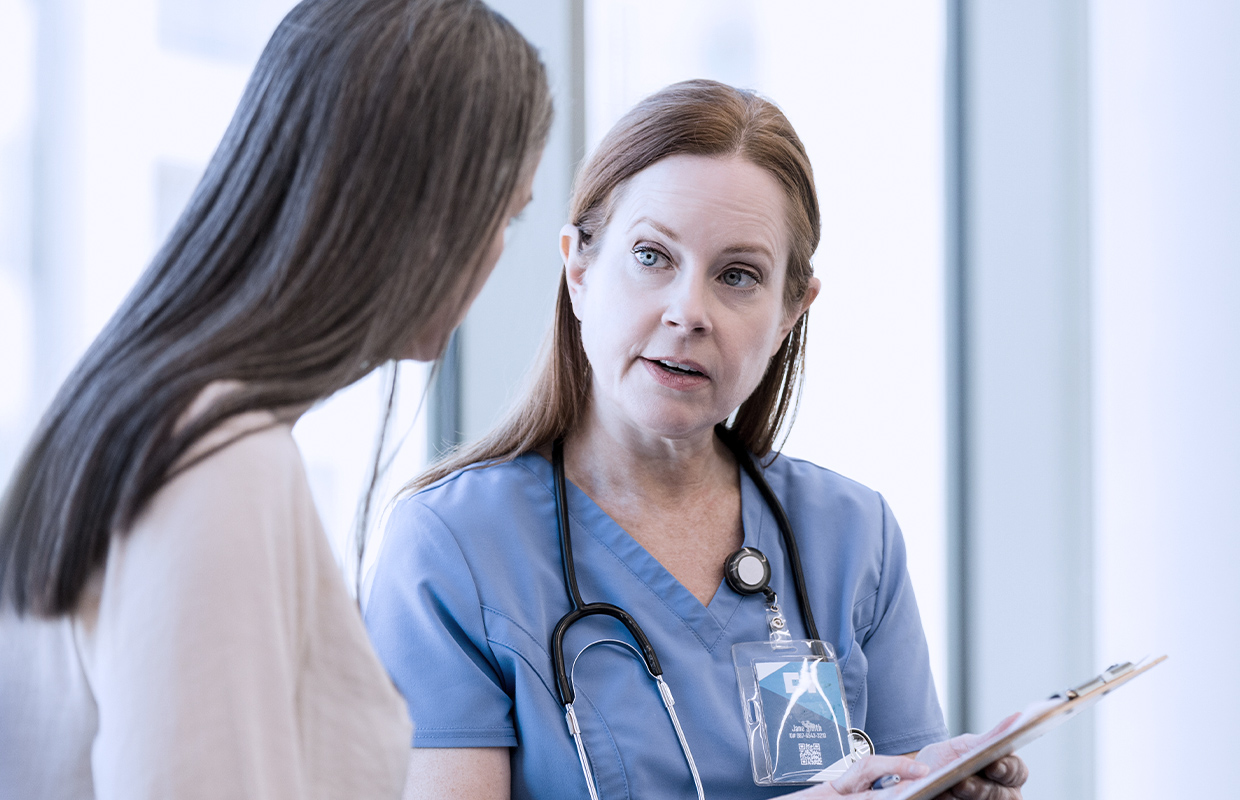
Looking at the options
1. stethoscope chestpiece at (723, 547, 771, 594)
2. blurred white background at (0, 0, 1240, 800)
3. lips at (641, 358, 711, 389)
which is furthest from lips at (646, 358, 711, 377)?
blurred white background at (0, 0, 1240, 800)

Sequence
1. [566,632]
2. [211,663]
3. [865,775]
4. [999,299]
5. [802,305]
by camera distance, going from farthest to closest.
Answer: [999,299] → [802,305] → [566,632] → [865,775] → [211,663]

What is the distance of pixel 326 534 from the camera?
61 cm

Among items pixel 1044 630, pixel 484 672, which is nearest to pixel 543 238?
pixel 484 672

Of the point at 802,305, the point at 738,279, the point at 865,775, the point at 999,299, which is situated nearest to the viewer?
the point at 865,775

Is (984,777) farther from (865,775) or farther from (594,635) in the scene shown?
(594,635)

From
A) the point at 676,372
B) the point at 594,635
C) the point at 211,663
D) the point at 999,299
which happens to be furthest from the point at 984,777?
the point at 999,299

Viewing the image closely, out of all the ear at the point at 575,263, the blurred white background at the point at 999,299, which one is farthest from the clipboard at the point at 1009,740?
the blurred white background at the point at 999,299

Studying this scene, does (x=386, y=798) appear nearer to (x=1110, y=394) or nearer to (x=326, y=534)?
(x=326, y=534)

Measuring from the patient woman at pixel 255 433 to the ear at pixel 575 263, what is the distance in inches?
21.2

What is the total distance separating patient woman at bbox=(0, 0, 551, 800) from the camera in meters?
0.51

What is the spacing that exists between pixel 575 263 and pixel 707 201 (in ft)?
0.62

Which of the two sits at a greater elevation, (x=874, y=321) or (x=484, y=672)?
(x=874, y=321)

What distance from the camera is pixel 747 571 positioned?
1.20 m

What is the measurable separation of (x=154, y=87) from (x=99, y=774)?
984mm
